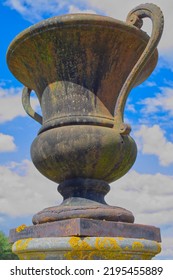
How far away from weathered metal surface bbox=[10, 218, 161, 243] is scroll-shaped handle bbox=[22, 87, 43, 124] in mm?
1790

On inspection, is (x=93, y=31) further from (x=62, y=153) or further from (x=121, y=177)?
(x=121, y=177)

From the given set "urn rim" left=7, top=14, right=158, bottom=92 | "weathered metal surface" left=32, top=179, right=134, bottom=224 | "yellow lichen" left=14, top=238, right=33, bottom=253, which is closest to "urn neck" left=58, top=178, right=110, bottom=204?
"weathered metal surface" left=32, top=179, right=134, bottom=224

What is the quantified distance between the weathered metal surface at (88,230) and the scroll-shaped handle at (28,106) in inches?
70.5

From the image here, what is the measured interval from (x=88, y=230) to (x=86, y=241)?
113 mm

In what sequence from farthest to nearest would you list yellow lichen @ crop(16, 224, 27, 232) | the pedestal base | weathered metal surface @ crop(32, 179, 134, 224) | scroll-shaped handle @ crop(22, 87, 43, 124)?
1. scroll-shaped handle @ crop(22, 87, 43, 124)
2. yellow lichen @ crop(16, 224, 27, 232)
3. weathered metal surface @ crop(32, 179, 134, 224)
4. the pedestal base

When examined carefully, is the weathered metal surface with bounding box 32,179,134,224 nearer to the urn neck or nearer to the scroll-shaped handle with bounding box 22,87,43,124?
the urn neck

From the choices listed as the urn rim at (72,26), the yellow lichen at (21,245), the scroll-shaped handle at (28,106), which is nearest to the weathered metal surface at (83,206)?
the yellow lichen at (21,245)

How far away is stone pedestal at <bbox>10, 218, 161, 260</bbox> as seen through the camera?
3820 millimetres

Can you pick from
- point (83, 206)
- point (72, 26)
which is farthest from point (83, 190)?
point (72, 26)

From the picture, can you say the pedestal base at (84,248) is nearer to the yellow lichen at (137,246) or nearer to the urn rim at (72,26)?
the yellow lichen at (137,246)

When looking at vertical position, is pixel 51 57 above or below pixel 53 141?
above

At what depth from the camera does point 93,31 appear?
14.6 feet
